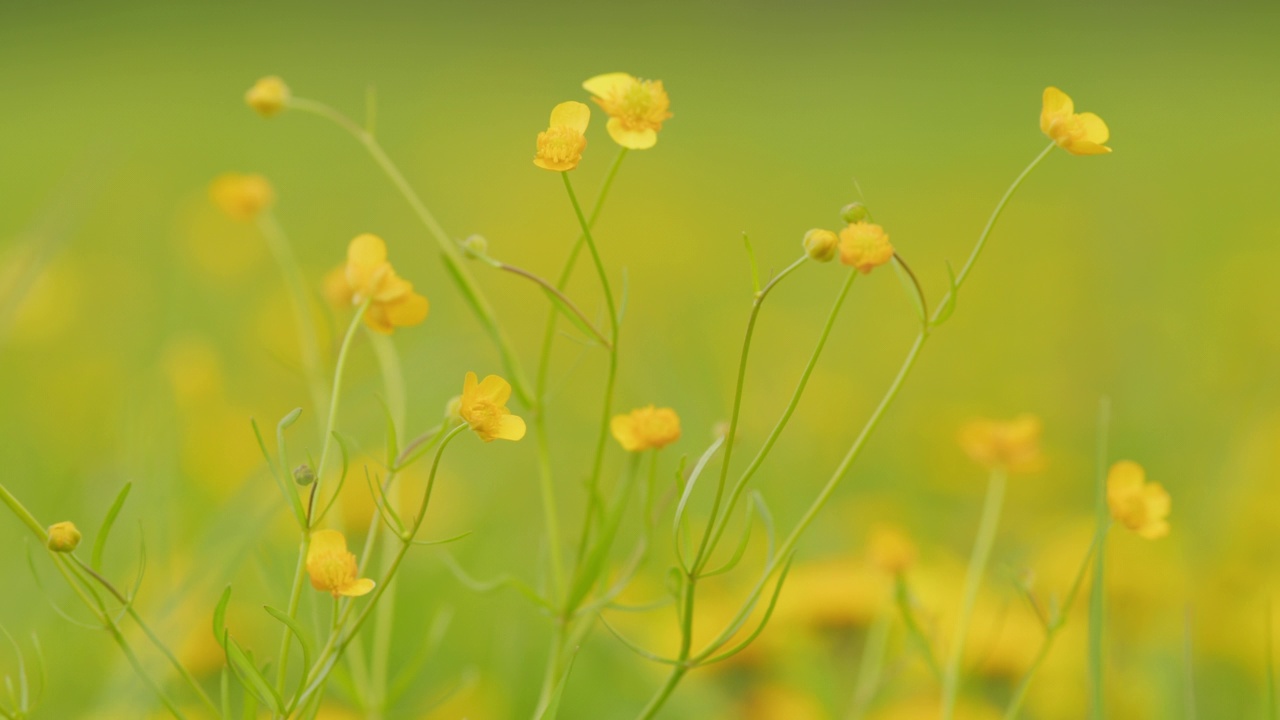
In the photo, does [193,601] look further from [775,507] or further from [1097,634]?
[1097,634]

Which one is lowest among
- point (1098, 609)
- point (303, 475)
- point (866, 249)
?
point (1098, 609)

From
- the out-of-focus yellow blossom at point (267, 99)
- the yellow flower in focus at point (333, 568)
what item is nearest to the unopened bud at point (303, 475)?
the yellow flower in focus at point (333, 568)

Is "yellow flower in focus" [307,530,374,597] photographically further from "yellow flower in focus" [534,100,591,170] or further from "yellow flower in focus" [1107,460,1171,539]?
"yellow flower in focus" [1107,460,1171,539]

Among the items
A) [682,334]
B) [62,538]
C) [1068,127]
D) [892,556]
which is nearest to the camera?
[62,538]

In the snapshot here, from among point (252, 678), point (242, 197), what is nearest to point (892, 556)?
point (252, 678)

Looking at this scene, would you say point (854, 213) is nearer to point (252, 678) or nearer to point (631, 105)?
point (631, 105)

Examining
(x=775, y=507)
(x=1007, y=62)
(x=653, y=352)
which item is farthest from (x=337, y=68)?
(x=775, y=507)

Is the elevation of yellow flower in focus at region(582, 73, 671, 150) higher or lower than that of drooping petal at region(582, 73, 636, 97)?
lower

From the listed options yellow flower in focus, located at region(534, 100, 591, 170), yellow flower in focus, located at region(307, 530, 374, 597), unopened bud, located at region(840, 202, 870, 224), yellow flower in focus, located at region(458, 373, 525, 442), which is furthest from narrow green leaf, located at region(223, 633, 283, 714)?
unopened bud, located at region(840, 202, 870, 224)
